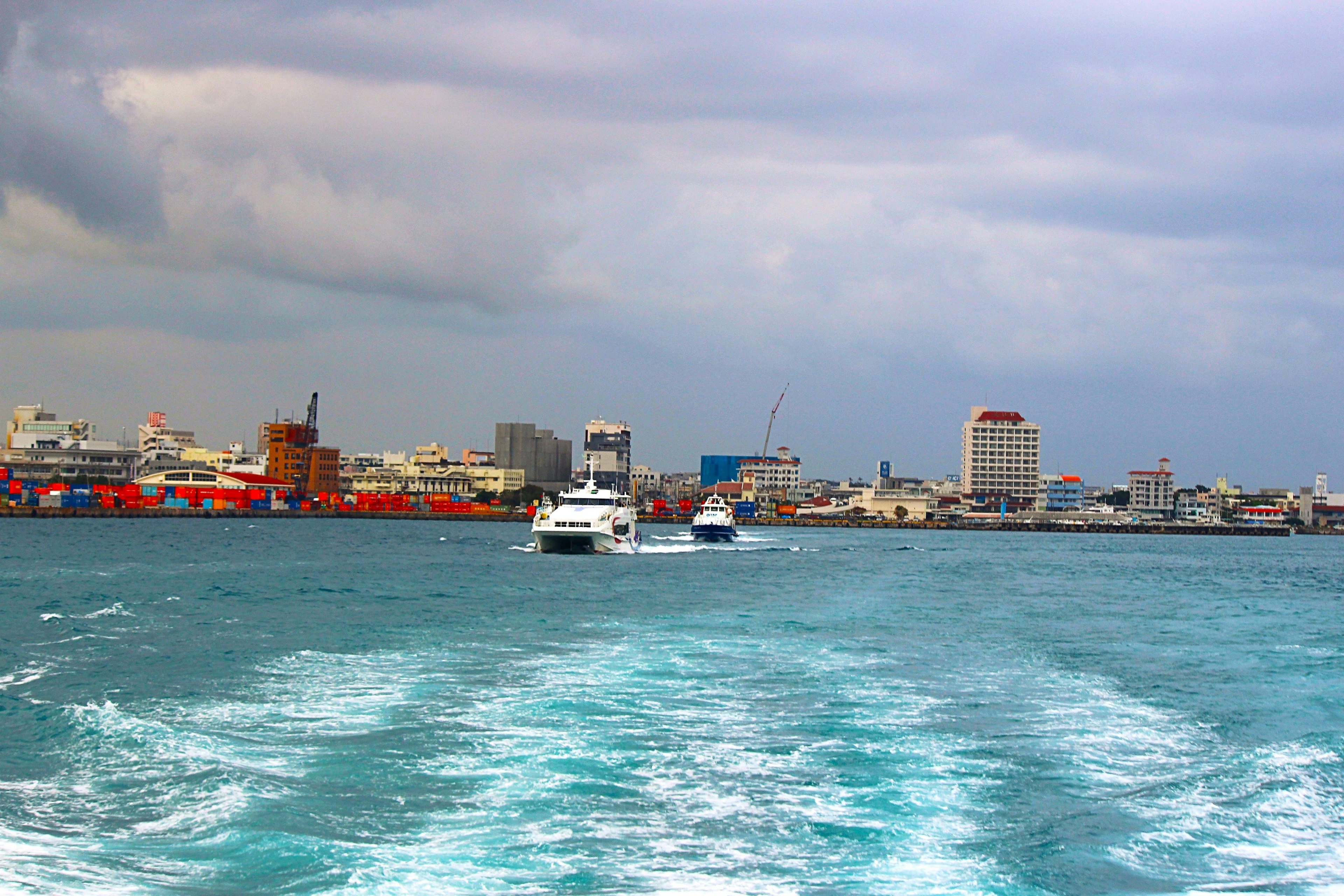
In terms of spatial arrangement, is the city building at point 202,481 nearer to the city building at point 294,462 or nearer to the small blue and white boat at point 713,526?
the city building at point 294,462

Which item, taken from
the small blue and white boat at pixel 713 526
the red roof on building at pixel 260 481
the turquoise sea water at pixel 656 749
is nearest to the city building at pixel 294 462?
the red roof on building at pixel 260 481

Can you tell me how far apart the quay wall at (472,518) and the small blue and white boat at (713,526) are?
69762mm

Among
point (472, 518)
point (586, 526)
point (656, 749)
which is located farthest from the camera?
point (472, 518)

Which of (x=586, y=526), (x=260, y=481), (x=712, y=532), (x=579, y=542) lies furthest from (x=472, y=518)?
(x=586, y=526)

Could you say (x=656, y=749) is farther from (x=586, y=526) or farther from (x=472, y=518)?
(x=472, y=518)

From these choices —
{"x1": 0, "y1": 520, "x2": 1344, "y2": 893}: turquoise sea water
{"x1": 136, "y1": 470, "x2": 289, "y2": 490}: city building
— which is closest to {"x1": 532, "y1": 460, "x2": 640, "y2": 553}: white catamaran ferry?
{"x1": 0, "y1": 520, "x2": 1344, "y2": 893}: turquoise sea water

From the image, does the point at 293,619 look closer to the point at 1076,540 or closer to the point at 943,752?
the point at 943,752

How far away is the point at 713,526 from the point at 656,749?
7969cm

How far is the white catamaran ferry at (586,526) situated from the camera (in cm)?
6594

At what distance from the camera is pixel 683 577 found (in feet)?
174

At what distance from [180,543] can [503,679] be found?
217 ft

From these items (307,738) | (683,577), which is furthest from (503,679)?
(683,577)

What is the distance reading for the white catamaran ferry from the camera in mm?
65938

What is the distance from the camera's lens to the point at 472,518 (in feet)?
579
